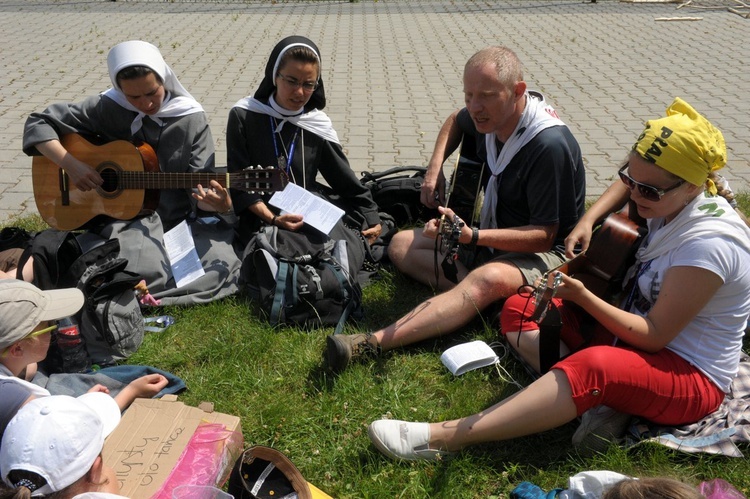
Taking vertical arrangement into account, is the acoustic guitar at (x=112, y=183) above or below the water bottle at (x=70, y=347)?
above

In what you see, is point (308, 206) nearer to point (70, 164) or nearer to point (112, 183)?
point (112, 183)

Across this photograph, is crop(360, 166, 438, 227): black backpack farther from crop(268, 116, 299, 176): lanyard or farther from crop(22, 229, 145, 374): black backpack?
crop(22, 229, 145, 374): black backpack

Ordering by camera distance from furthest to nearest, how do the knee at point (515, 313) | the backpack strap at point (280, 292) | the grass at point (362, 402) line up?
the backpack strap at point (280, 292), the knee at point (515, 313), the grass at point (362, 402)

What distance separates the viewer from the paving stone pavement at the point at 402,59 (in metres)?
6.93

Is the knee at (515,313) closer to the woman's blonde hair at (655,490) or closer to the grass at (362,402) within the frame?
the grass at (362,402)

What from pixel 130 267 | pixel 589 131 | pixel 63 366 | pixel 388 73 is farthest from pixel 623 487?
pixel 388 73

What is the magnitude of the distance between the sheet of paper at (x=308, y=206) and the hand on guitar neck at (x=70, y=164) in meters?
1.13

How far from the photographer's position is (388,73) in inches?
365

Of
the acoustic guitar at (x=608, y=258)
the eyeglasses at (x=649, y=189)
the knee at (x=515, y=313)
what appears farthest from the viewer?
A: the knee at (x=515, y=313)

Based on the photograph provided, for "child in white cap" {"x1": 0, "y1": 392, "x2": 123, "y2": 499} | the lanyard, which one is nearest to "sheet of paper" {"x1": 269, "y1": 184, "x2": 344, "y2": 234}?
the lanyard

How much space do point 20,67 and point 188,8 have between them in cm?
501

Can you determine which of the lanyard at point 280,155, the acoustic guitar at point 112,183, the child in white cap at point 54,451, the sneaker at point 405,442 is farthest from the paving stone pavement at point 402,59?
the child in white cap at point 54,451

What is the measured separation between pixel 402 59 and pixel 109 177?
257 inches

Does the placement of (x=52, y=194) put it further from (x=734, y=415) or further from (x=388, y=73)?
(x=388, y=73)
